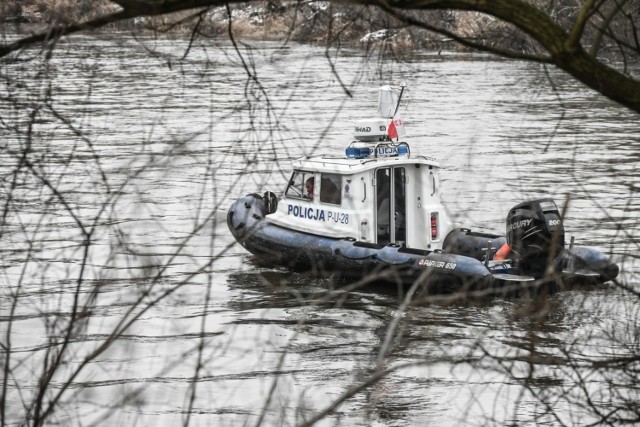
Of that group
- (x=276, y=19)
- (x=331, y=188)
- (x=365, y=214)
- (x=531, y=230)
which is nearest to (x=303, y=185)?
(x=331, y=188)

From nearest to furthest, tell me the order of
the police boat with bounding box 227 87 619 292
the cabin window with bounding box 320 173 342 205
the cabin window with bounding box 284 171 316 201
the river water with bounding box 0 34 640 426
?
the river water with bounding box 0 34 640 426 → the police boat with bounding box 227 87 619 292 → the cabin window with bounding box 320 173 342 205 → the cabin window with bounding box 284 171 316 201

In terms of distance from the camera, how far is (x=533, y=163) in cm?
2709

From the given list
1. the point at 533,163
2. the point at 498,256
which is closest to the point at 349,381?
the point at 498,256

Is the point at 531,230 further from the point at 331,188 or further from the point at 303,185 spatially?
the point at 303,185

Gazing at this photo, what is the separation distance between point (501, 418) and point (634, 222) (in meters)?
10.1

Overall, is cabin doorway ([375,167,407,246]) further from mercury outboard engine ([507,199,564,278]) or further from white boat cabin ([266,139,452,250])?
mercury outboard engine ([507,199,564,278])

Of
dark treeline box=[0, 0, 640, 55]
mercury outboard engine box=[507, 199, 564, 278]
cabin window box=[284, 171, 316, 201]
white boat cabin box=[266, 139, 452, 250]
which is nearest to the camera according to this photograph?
dark treeline box=[0, 0, 640, 55]

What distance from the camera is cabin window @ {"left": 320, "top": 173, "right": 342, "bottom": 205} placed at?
15547 millimetres

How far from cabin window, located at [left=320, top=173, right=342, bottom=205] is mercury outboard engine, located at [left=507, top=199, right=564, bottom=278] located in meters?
2.77

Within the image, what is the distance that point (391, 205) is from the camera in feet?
51.2

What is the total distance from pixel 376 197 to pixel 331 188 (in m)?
0.66

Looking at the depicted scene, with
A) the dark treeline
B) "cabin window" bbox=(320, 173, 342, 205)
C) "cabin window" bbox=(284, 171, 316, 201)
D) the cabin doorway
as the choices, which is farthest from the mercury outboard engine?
the dark treeline

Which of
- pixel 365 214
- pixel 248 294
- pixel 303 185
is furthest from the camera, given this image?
pixel 303 185

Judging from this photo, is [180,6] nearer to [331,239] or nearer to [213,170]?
[213,170]
